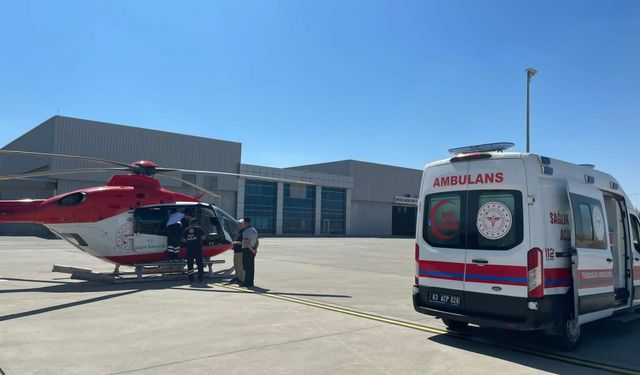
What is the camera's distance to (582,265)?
659 cm

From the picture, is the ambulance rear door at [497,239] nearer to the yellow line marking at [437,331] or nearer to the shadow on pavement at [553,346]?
the shadow on pavement at [553,346]

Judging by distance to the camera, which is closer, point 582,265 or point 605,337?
point 582,265

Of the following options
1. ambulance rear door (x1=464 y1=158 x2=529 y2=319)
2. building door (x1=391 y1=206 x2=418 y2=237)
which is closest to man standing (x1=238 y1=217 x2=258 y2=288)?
ambulance rear door (x1=464 y1=158 x2=529 y2=319)

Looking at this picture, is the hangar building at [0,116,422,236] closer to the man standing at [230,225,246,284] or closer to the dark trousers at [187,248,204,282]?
the man standing at [230,225,246,284]

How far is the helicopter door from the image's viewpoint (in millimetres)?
12922

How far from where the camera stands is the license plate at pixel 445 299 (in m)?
6.66

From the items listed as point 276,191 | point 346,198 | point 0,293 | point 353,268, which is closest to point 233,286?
point 0,293

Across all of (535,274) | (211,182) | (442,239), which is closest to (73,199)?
(442,239)

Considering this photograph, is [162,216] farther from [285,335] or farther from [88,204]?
[285,335]

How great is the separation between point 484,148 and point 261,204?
48.8 m

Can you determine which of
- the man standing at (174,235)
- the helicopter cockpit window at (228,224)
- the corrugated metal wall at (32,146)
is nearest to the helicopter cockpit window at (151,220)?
the man standing at (174,235)

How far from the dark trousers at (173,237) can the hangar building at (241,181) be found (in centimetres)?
2035

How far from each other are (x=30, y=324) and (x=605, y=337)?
9167 millimetres

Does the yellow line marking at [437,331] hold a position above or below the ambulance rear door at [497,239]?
below
